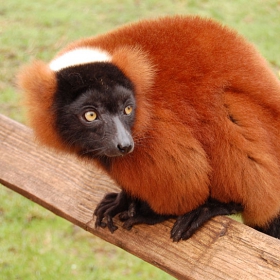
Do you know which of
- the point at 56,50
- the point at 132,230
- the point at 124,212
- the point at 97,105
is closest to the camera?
the point at 97,105

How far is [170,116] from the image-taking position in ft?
8.46

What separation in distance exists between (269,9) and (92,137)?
7.01 m

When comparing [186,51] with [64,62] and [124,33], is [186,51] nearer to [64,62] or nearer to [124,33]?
[124,33]

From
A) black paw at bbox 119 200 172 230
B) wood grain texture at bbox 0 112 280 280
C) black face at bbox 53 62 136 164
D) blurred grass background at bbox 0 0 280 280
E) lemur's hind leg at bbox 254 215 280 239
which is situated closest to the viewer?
wood grain texture at bbox 0 112 280 280

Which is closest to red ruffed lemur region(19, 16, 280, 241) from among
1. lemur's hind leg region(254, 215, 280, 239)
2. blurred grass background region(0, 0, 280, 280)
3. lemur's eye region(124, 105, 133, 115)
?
lemur's eye region(124, 105, 133, 115)

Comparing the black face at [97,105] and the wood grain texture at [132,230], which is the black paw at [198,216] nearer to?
the wood grain texture at [132,230]

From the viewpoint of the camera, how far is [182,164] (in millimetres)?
2600

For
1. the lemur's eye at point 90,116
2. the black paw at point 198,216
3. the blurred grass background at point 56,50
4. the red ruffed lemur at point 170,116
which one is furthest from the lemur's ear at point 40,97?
the black paw at point 198,216

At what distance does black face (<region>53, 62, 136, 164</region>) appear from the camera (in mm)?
2520

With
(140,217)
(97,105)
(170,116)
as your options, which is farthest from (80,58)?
(140,217)

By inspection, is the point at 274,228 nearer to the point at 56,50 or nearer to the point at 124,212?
the point at 124,212

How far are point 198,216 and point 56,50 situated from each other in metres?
5.14

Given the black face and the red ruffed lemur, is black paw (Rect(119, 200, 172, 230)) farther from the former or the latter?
the black face

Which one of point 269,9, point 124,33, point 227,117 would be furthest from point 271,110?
point 269,9
